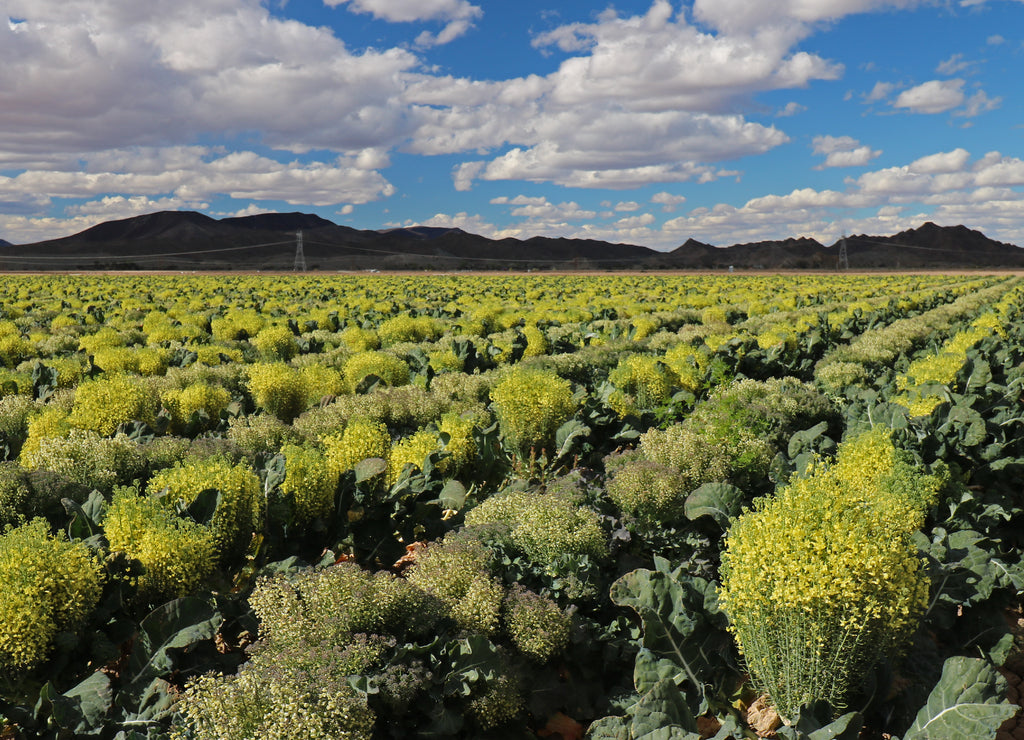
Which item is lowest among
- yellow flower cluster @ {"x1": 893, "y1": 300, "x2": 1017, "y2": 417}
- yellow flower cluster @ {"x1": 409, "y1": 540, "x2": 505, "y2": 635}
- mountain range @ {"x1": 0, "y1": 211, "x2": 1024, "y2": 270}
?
yellow flower cluster @ {"x1": 409, "y1": 540, "x2": 505, "y2": 635}

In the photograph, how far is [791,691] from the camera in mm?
3791

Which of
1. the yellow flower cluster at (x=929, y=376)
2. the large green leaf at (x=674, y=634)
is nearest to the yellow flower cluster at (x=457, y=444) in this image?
the large green leaf at (x=674, y=634)

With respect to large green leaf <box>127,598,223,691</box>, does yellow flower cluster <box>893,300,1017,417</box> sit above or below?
above

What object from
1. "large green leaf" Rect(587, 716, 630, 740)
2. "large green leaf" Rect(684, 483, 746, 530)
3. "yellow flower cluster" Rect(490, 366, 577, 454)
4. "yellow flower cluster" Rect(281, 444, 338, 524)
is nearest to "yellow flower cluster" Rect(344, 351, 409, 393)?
"yellow flower cluster" Rect(490, 366, 577, 454)

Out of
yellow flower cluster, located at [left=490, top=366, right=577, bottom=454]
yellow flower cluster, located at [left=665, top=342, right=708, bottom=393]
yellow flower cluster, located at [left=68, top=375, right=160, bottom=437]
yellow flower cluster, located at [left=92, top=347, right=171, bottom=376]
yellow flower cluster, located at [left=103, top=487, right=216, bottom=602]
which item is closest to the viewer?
yellow flower cluster, located at [left=103, top=487, right=216, bottom=602]

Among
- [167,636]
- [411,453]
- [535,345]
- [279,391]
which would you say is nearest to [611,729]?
[167,636]

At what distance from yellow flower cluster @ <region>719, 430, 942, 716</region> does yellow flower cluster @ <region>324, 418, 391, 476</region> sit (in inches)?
153

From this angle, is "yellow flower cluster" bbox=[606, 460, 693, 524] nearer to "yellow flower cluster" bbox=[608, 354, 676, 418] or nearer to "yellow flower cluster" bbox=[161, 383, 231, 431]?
"yellow flower cluster" bbox=[608, 354, 676, 418]

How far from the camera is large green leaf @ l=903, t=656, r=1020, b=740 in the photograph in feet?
10.7

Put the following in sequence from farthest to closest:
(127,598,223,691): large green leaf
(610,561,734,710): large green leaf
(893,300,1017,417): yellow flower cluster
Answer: (893,300,1017,417): yellow flower cluster < (610,561,734,710): large green leaf < (127,598,223,691): large green leaf

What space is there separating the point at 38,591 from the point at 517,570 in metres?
2.80

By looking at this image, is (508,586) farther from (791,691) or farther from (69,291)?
(69,291)

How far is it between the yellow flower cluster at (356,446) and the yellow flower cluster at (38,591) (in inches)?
99.6

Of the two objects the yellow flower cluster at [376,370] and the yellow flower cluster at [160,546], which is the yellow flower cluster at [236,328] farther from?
the yellow flower cluster at [160,546]
